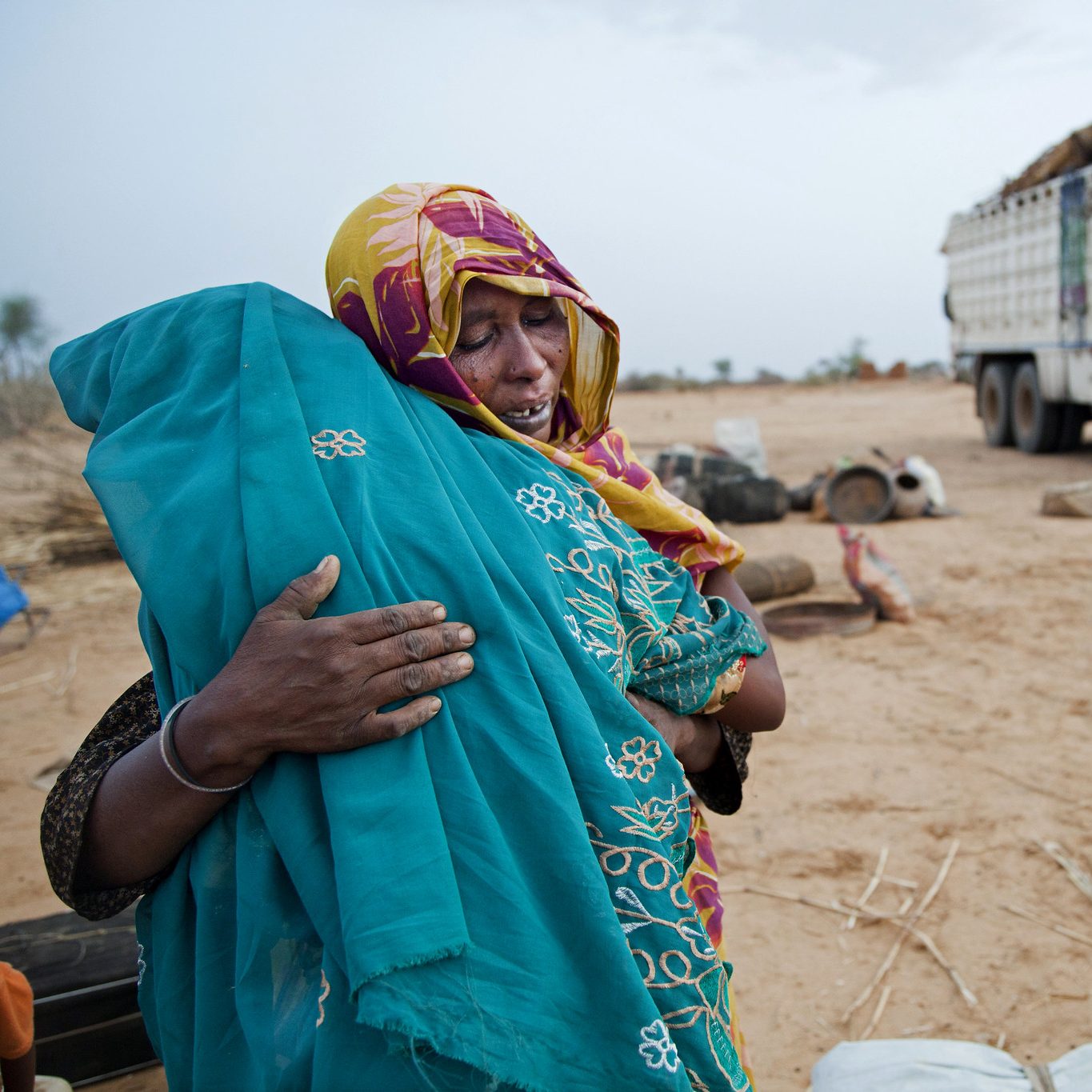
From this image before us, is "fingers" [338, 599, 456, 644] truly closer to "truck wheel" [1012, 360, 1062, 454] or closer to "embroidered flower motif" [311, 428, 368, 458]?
"embroidered flower motif" [311, 428, 368, 458]

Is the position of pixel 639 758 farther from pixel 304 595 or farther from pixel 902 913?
pixel 902 913

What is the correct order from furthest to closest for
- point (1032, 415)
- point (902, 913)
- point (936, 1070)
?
point (1032, 415) → point (902, 913) → point (936, 1070)

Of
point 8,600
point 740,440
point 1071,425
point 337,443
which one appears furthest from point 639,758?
point 1071,425

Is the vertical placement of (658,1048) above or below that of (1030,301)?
below

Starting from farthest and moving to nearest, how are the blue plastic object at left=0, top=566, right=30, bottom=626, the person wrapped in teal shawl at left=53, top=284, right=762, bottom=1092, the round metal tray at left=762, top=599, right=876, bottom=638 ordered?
the round metal tray at left=762, top=599, right=876, bottom=638, the blue plastic object at left=0, top=566, right=30, bottom=626, the person wrapped in teal shawl at left=53, top=284, right=762, bottom=1092

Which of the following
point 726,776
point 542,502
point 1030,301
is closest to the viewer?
point 542,502

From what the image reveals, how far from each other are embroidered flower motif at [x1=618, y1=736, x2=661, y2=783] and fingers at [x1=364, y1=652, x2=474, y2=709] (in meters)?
0.24

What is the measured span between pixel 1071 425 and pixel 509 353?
1353 cm

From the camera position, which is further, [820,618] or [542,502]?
[820,618]

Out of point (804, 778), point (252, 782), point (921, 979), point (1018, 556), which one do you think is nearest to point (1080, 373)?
point (1018, 556)

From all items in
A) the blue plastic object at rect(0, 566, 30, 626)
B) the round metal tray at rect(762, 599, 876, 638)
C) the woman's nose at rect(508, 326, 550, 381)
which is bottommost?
the round metal tray at rect(762, 599, 876, 638)

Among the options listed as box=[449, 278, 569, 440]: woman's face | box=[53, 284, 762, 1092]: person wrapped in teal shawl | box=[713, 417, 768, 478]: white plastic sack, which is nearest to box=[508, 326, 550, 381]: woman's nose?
box=[449, 278, 569, 440]: woman's face

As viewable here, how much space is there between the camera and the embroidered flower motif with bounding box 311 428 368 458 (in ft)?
3.68

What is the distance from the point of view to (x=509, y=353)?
4.87 feet
